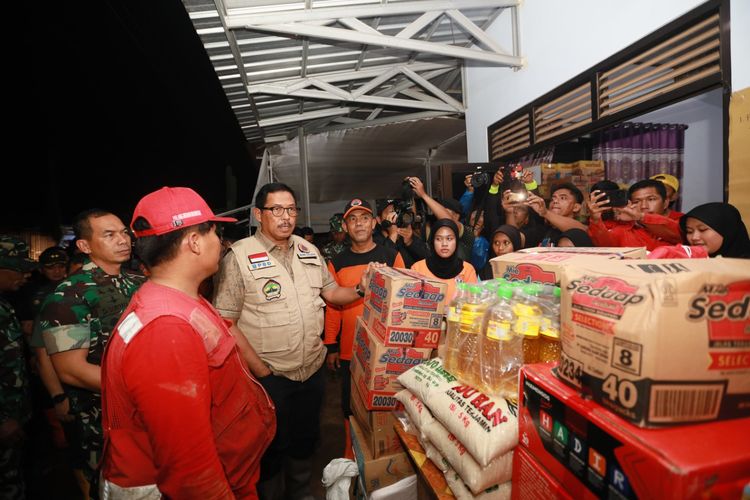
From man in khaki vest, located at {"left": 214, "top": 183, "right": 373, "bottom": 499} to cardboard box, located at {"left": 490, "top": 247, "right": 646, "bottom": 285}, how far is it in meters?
0.97

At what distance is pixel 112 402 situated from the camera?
114 centimetres

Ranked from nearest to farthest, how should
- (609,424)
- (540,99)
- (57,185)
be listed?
(609,424) → (540,99) → (57,185)

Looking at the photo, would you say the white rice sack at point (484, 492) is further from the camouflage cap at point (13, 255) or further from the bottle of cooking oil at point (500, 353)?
the camouflage cap at point (13, 255)

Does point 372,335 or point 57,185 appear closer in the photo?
point 372,335

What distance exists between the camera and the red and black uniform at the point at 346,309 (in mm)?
2768

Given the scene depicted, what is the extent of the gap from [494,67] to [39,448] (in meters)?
6.95

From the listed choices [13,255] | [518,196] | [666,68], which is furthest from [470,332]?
[13,255]

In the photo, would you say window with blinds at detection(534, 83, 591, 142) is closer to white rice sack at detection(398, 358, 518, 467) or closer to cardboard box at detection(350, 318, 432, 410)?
cardboard box at detection(350, 318, 432, 410)

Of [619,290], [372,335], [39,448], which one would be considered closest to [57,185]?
[39,448]

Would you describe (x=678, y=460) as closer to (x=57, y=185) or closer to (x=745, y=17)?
(x=745, y=17)

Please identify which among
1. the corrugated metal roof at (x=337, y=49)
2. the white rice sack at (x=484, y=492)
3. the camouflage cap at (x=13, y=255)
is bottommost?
the white rice sack at (x=484, y=492)

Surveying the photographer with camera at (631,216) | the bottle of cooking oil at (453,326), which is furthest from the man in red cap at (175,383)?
the photographer with camera at (631,216)

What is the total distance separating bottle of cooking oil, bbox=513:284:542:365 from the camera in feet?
3.69

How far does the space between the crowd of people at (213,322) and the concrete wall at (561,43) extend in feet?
4.10
